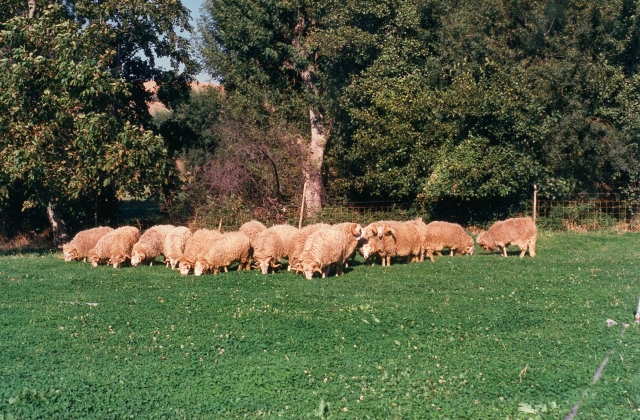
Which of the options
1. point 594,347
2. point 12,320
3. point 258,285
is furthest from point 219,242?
point 594,347

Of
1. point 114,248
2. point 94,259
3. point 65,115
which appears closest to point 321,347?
point 114,248

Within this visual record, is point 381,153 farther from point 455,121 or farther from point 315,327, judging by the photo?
point 315,327

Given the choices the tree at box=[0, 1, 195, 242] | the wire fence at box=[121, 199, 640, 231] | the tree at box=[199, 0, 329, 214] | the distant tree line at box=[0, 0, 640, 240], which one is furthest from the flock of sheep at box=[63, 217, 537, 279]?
the tree at box=[199, 0, 329, 214]

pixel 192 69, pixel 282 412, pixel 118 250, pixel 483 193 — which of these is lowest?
pixel 282 412

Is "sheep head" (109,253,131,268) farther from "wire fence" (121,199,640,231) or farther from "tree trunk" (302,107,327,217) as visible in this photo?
"tree trunk" (302,107,327,217)

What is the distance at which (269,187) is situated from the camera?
27.9 metres

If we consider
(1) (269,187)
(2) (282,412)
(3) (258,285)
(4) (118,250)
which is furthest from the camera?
(1) (269,187)

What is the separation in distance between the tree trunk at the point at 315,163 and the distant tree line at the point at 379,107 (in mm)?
184

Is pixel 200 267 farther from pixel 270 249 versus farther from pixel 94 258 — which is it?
pixel 94 258

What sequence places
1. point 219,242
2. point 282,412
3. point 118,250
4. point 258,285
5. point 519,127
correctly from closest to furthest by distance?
point 282,412 → point 258,285 → point 219,242 → point 118,250 → point 519,127

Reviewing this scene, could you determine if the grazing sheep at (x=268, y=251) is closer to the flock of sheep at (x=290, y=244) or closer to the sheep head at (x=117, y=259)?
the flock of sheep at (x=290, y=244)

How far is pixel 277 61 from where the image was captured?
102 feet

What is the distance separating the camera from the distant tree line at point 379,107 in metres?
23.3

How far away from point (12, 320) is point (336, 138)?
65.4 ft
